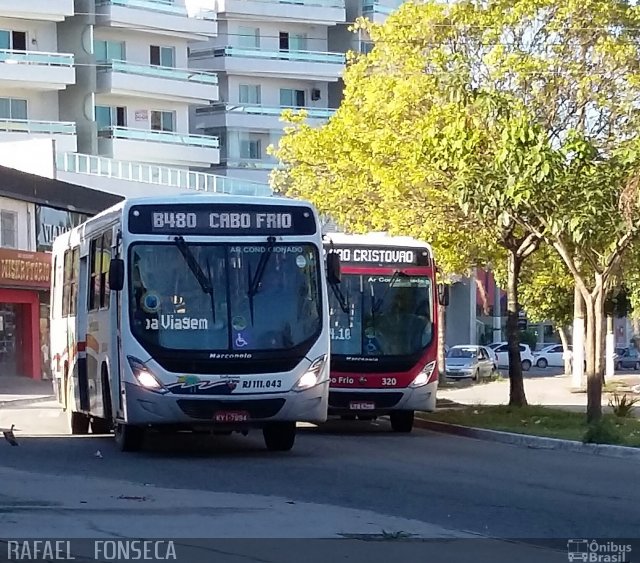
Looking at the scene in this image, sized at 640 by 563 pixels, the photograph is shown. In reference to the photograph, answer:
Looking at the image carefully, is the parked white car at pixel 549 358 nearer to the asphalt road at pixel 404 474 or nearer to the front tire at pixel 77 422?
the asphalt road at pixel 404 474

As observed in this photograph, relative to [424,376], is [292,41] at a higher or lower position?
higher

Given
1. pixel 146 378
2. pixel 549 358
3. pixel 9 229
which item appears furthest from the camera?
pixel 549 358

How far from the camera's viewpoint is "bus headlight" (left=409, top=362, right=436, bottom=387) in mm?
22688

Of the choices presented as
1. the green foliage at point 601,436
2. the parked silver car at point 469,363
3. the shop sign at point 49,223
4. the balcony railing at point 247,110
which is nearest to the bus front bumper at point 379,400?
the green foliage at point 601,436

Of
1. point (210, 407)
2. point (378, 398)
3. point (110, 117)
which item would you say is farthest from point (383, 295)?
point (110, 117)

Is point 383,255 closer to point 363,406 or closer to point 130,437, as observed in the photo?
point 363,406

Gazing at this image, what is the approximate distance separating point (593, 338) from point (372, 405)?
4275 mm

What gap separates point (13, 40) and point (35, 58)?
2.02 m

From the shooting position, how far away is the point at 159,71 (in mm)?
64875

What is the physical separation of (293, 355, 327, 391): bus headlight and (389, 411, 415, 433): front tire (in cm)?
637

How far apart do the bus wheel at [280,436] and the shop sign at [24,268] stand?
26.3 meters

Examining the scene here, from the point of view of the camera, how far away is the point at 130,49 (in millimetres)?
65750

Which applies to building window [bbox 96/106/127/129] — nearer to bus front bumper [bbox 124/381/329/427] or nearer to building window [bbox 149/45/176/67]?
building window [bbox 149/45/176/67]

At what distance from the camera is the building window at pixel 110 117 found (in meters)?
64.1
